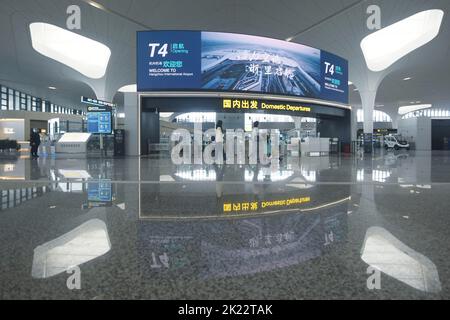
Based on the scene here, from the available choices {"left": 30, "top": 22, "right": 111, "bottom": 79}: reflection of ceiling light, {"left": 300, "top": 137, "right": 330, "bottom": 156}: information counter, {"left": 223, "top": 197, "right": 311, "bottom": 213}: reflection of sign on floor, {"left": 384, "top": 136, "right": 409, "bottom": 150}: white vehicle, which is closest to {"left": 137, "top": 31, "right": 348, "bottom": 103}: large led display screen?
{"left": 300, "top": 137, "right": 330, "bottom": 156}: information counter

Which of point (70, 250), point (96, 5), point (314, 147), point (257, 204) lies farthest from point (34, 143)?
point (70, 250)

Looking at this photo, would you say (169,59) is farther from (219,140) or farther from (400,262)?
(400,262)

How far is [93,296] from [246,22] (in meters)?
25.6

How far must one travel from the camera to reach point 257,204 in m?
4.64

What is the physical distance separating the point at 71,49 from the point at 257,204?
32.5 m

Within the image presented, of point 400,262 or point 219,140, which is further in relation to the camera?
point 219,140

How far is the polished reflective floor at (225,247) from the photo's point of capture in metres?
1.92

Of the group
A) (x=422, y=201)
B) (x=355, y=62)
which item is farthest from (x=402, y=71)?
(x=422, y=201)

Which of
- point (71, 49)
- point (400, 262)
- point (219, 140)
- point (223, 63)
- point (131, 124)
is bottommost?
point (400, 262)

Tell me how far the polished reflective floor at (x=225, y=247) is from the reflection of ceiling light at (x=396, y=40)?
2694cm

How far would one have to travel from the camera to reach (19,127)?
41.4m

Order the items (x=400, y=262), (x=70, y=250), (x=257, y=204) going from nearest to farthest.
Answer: (x=400, y=262) → (x=70, y=250) → (x=257, y=204)

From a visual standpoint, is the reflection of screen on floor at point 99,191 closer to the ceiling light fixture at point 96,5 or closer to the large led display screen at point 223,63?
the large led display screen at point 223,63

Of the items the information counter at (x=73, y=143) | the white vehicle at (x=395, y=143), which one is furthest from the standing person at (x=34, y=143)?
the white vehicle at (x=395, y=143)
